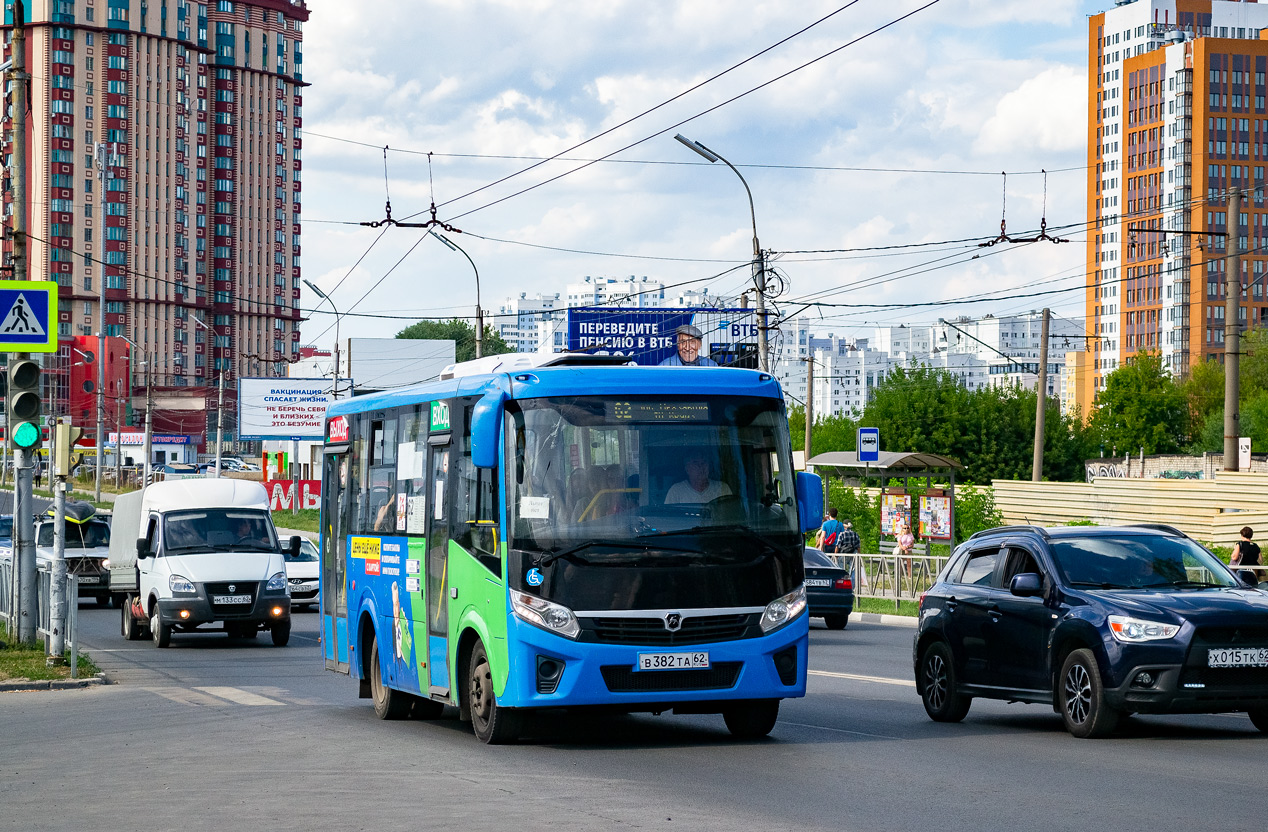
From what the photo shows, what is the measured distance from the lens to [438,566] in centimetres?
1250

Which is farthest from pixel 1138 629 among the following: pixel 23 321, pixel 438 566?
pixel 23 321

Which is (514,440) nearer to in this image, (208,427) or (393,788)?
(393,788)

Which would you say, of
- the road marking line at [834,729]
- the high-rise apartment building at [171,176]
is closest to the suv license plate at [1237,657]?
the road marking line at [834,729]

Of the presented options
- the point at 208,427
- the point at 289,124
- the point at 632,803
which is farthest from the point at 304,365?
the point at 632,803

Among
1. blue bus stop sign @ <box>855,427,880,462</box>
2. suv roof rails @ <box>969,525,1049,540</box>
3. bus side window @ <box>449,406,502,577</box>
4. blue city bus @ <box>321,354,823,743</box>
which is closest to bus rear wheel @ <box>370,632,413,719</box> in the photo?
blue city bus @ <box>321,354,823,743</box>

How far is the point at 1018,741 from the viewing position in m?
11.9

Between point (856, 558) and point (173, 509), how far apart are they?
42.2ft

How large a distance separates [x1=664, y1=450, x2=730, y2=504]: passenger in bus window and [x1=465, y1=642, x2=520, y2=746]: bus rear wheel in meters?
1.68

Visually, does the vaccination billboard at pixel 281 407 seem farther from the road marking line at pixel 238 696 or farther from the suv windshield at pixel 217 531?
the road marking line at pixel 238 696

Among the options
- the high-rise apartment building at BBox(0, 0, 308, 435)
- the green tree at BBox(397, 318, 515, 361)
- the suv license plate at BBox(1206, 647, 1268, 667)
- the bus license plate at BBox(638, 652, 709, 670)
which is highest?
the high-rise apartment building at BBox(0, 0, 308, 435)

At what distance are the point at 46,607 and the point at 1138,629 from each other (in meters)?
13.1

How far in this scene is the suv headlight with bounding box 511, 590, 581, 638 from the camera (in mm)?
11086

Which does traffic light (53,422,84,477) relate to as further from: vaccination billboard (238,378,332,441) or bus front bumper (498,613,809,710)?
vaccination billboard (238,378,332,441)

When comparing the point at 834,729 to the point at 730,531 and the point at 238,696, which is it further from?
the point at 238,696
